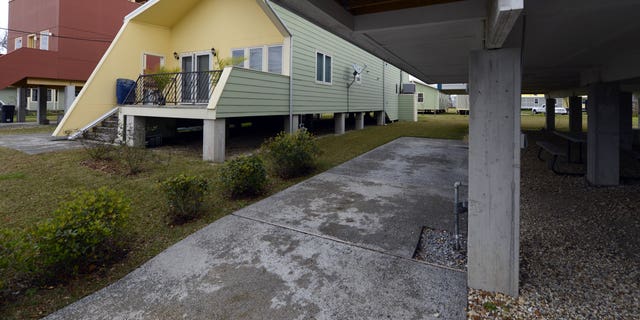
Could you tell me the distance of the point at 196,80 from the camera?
11805 mm

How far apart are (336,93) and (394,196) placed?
9.98 m

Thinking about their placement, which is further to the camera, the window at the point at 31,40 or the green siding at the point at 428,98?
the green siding at the point at 428,98

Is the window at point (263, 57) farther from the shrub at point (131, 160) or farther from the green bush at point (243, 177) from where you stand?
the green bush at point (243, 177)

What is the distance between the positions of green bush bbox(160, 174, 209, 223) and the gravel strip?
311 cm

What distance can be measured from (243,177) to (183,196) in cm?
120

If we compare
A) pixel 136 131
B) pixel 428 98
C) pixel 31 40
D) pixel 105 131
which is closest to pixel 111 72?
pixel 105 131

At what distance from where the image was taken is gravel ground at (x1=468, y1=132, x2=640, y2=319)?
9.26 feet

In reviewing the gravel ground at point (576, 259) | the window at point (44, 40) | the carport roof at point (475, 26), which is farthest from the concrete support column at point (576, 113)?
the window at point (44, 40)

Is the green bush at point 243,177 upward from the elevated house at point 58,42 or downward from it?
downward

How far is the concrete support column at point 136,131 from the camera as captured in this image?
1023 centimetres

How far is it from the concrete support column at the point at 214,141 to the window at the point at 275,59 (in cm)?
395

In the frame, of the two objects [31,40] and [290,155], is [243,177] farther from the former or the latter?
[31,40]

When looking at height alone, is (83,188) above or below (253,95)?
below

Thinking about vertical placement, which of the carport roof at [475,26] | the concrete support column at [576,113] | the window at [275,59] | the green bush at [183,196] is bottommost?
the green bush at [183,196]
